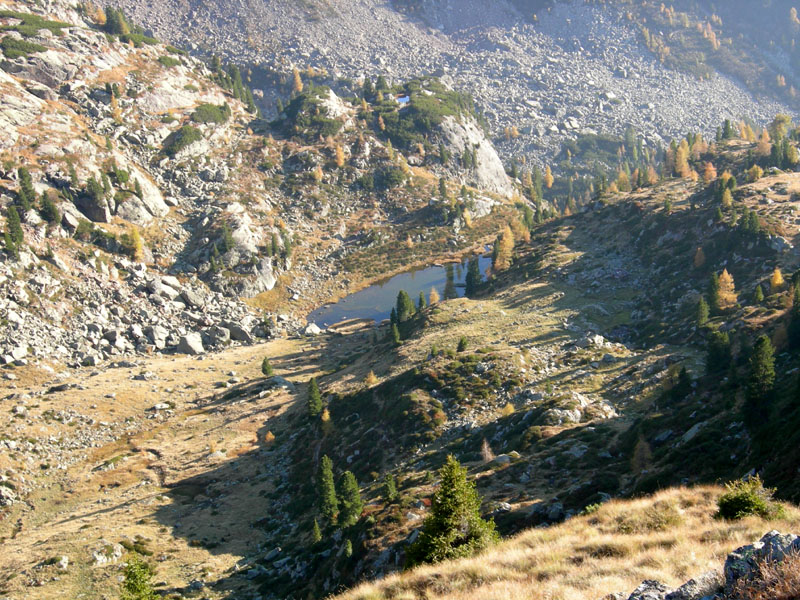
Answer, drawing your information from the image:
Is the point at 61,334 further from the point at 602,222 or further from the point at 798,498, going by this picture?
the point at 602,222

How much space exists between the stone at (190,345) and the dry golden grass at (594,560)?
112972 millimetres

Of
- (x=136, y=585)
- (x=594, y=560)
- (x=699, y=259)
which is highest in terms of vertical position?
(x=699, y=259)

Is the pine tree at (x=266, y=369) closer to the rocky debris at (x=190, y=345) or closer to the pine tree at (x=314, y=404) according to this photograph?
the rocky debris at (x=190, y=345)

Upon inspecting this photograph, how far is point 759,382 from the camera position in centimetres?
3856

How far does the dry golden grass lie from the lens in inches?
551

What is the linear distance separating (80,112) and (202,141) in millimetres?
37559

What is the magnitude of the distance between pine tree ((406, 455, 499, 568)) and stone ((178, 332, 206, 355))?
4235 inches

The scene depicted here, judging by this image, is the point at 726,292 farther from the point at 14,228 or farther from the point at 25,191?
the point at 25,191

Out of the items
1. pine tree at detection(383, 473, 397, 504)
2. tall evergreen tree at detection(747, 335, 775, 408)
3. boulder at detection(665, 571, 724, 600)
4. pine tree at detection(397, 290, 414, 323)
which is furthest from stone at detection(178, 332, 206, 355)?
boulder at detection(665, 571, 724, 600)

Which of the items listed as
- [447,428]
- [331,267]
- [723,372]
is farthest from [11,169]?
[723,372]


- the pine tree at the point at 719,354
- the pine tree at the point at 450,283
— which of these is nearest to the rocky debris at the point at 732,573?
the pine tree at the point at 719,354

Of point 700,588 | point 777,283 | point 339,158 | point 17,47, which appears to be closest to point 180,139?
point 17,47

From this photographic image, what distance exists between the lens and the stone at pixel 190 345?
121 meters

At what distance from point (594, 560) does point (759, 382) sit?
3061 centimetres
